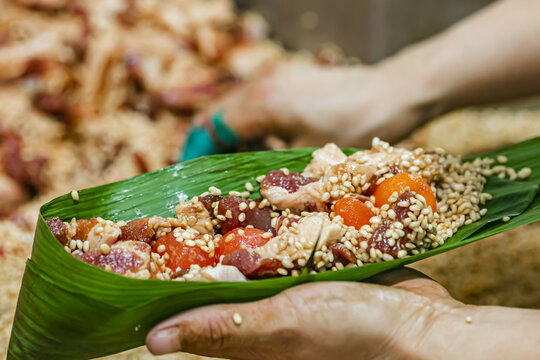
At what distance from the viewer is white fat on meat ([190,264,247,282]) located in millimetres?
1131

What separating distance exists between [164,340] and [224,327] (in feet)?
0.46

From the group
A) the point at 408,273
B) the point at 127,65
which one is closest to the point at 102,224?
the point at 408,273

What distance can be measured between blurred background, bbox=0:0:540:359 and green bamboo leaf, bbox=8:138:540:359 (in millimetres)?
513

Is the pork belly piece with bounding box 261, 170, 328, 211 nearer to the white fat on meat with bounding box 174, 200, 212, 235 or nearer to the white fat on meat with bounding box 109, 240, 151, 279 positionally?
the white fat on meat with bounding box 174, 200, 212, 235

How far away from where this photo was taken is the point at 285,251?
1215 mm

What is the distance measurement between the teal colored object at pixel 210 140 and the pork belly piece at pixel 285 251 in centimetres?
134

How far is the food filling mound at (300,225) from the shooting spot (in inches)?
47.6

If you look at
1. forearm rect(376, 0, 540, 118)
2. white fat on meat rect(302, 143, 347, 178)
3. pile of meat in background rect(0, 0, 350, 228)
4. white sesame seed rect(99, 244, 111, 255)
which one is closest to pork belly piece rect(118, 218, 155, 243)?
white sesame seed rect(99, 244, 111, 255)

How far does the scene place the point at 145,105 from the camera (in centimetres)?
306

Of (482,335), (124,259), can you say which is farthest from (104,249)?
(482,335)

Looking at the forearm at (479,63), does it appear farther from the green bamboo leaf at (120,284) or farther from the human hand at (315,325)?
the human hand at (315,325)

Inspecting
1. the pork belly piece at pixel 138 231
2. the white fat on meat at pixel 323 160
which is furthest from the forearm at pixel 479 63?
the pork belly piece at pixel 138 231

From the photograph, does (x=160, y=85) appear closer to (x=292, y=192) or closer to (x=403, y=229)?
(x=292, y=192)

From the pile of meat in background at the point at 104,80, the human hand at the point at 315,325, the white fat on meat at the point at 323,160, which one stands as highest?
the pile of meat in background at the point at 104,80
